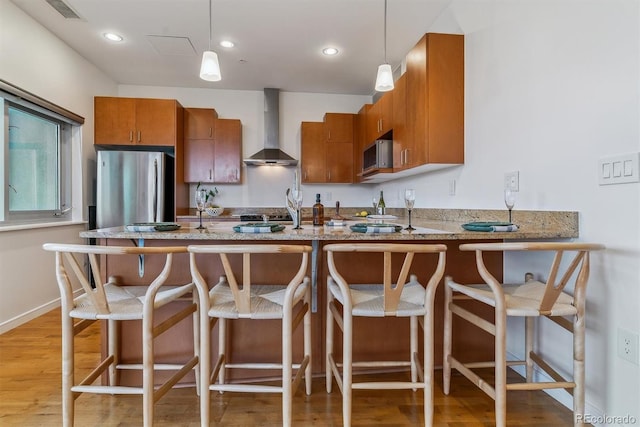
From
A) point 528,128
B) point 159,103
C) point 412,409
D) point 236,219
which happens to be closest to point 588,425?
point 412,409

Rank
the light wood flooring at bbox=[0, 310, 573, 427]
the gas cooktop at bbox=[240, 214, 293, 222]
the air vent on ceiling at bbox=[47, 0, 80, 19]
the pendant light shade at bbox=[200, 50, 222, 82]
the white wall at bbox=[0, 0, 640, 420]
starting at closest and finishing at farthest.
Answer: the white wall at bbox=[0, 0, 640, 420] < the light wood flooring at bbox=[0, 310, 573, 427] < the pendant light shade at bbox=[200, 50, 222, 82] < the air vent on ceiling at bbox=[47, 0, 80, 19] < the gas cooktop at bbox=[240, 214, 293, 222]

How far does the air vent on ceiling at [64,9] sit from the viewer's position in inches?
101

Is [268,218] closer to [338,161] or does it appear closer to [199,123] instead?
[338,161]

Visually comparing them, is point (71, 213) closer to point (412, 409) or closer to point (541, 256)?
point (412, 409)

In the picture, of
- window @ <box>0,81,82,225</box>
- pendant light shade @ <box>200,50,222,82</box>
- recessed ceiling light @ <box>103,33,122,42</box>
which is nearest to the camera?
pendant light shade @ <box>200,50,222,82</box>

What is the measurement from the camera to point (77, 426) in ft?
4.83

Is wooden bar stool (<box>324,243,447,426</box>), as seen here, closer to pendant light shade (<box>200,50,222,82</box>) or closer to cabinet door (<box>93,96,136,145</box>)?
pendant light shade (<box>200,50,222,82</box>)

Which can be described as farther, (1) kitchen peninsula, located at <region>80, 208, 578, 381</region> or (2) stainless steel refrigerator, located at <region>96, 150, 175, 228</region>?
(2) stainless steel refrigerator, located at <region>96, 150, 175, 228</region>

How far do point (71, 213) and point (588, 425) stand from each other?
4490 millimetres

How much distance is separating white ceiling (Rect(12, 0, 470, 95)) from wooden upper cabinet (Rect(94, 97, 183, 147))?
428 millimetres

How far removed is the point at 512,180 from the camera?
1.95 metres

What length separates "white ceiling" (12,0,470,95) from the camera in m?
2.60

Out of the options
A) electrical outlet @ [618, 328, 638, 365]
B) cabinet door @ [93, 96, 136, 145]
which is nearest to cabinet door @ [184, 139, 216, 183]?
cabinet door @ [93, 96, 136, 145]

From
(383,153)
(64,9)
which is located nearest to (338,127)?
(383,153)
